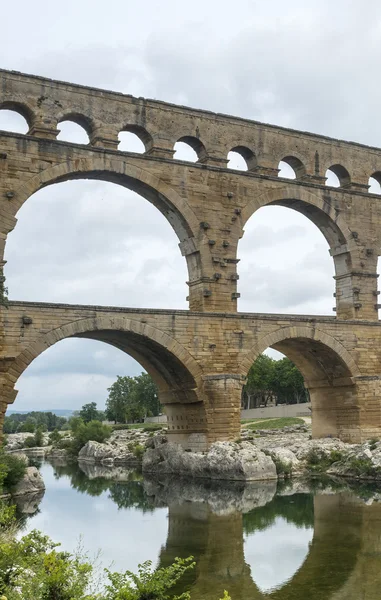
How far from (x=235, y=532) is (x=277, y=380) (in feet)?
147

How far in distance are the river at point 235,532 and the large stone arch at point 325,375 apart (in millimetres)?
5149

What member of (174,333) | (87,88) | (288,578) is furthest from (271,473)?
(87,88)

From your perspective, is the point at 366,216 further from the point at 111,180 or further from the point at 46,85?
the point at 46,85

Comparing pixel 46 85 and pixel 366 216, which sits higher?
pixel 46 85

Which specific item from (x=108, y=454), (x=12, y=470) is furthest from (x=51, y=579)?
(x=108, y=454)

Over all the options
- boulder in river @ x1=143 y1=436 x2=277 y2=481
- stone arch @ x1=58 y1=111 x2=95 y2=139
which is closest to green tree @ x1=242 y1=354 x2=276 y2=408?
boulder in river @ x1=143 y1=436 x2=277 y2=481

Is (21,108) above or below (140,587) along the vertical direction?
above

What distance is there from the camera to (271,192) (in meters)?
24.0

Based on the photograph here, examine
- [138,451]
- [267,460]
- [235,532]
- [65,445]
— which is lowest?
[235,532]

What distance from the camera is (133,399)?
2330 inches

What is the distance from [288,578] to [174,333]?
1109cm

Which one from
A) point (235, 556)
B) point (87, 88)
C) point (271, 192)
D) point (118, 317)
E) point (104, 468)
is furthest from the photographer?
point (104, 468)

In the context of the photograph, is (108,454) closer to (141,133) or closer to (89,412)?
(141,133)

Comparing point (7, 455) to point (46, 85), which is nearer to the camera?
point (7, 455)
